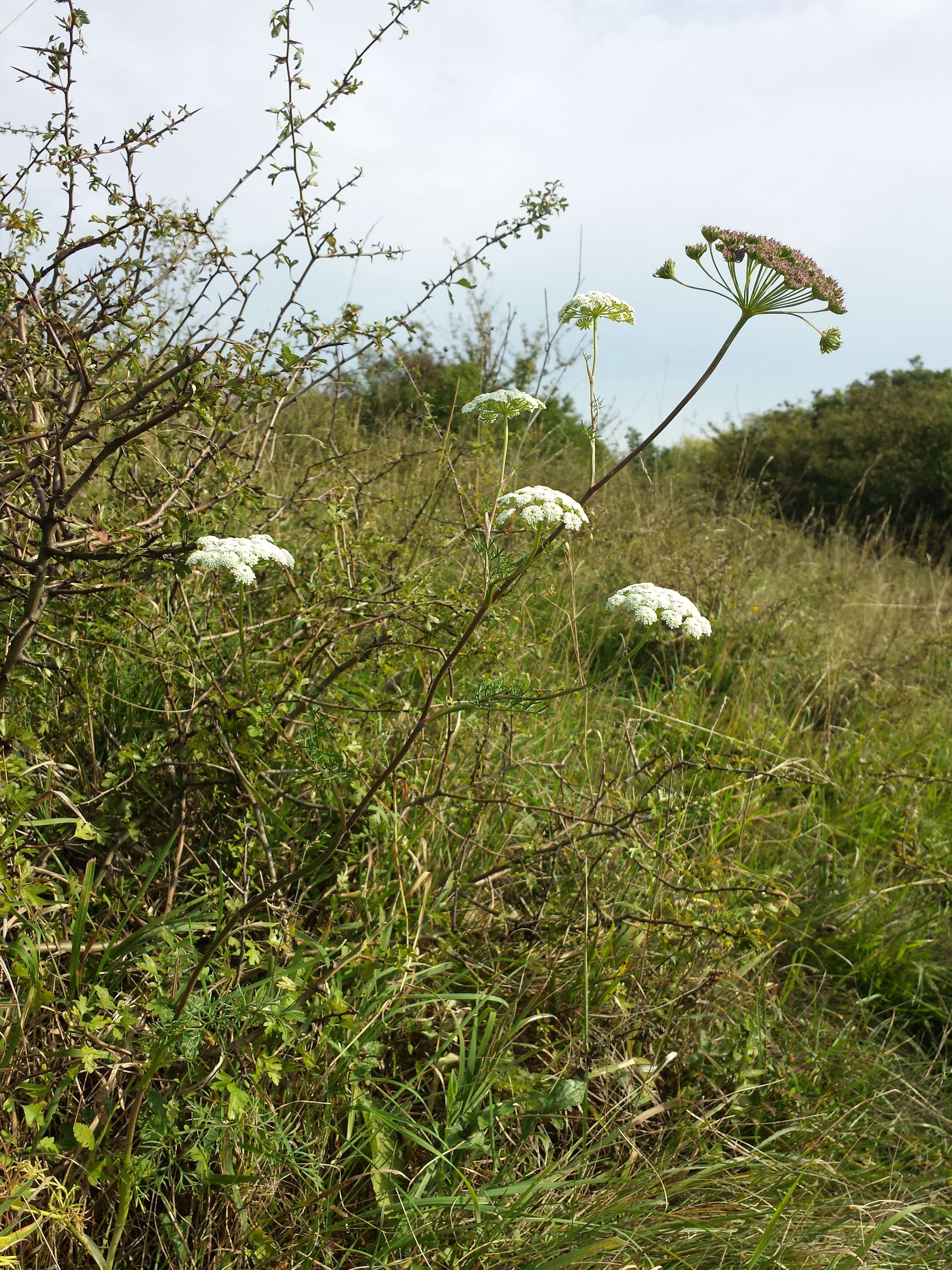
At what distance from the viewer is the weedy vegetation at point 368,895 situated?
1694mm

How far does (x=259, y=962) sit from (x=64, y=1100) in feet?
1.52

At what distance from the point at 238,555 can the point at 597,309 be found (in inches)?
37.7

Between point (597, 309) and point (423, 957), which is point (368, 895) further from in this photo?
point (597, 309)

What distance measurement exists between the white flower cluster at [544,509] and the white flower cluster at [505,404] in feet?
0.59

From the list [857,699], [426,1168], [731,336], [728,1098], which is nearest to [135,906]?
[426,1168]

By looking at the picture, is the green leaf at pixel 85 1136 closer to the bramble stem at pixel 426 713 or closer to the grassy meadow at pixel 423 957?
the grassy meadow at pixel 423 957

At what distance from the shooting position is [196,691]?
93.1 inches

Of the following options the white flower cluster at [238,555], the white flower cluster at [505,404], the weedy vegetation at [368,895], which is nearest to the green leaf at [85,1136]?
the weedy vegetation at [368,895]

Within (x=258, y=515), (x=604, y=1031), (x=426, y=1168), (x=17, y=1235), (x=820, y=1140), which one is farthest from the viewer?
(x=258, y=515)

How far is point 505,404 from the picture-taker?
1.85 meters

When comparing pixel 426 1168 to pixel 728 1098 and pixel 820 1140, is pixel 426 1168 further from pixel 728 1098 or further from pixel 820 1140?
pixel 820 1140

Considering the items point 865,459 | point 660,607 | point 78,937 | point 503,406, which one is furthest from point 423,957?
point 865,459

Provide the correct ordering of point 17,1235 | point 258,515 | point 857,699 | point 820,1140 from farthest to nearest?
point 857,699 < point 258,515 < point 820,1140 < point 17,1235

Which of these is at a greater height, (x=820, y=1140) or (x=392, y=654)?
(x=392, y=654)
